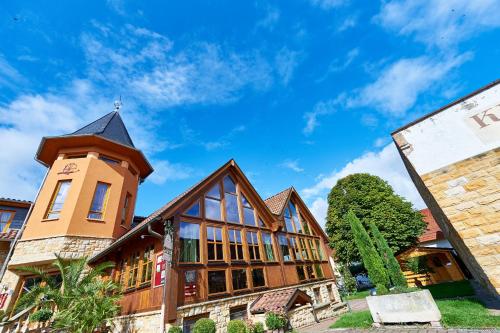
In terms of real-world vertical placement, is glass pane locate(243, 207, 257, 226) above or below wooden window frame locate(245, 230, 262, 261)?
above

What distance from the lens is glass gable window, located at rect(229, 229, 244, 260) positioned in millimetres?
13234

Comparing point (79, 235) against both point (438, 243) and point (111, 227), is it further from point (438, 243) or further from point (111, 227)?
point (438, 243)

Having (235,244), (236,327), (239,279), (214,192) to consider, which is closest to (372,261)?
(236,327)

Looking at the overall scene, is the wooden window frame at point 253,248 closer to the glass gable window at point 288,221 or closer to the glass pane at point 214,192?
the glass pane at point 214,192

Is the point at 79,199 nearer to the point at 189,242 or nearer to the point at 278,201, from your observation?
the point at 189,242

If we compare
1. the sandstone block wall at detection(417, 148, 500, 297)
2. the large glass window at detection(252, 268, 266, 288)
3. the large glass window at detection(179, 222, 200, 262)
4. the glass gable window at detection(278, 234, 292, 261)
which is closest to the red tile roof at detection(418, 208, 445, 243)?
the glass gable window at detection(278, 234, 292, 261)

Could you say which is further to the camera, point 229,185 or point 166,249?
point 229,185

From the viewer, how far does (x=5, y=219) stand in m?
15.6

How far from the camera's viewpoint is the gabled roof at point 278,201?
731 inches

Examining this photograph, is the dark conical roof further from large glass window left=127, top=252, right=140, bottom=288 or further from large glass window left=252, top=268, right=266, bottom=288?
large glass window left=252, top=268, right=266, bottom=288

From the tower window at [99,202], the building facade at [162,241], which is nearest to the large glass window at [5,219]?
the building facade at [162,241]

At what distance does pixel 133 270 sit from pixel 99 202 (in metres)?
5.53

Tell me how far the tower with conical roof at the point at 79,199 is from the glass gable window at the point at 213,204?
6417 millimetres

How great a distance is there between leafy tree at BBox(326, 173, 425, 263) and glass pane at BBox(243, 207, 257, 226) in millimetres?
12604
